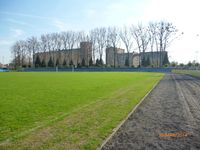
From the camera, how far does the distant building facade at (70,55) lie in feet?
349

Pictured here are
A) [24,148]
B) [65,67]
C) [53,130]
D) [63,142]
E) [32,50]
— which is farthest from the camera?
[32,50]

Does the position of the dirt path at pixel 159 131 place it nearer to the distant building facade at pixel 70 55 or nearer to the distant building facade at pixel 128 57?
the distant building facade at pixel 128 57

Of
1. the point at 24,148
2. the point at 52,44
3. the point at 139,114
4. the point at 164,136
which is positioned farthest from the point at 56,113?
the point at 52,44

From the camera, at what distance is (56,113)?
30.2ft

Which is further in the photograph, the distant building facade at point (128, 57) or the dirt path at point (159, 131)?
the distant building facade at point (128, 57)

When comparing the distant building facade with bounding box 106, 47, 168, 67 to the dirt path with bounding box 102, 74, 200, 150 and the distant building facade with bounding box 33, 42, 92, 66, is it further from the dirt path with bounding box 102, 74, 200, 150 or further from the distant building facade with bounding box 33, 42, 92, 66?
the dirt path with bounding box 102, 74, 200, 150

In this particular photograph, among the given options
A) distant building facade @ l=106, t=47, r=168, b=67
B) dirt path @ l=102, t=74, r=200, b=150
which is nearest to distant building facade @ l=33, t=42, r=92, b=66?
distant building facade @ l=106, t=47, r=168, b=67

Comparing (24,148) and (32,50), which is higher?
(32,50)

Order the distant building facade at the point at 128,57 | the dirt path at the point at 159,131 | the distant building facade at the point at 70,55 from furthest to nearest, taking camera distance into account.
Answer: the distant building facade at the point at 70,55 → the distant building facade at the point at 128,57 → the dirt path at the point at 159,131

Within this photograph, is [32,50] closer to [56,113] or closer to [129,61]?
[129,61]

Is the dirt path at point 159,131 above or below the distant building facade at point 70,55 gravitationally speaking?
below

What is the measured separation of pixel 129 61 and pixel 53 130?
95201 mm

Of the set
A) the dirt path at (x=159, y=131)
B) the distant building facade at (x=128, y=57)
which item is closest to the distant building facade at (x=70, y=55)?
the distant building facade at (x=128, y=57)

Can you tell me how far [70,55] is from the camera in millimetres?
109812
